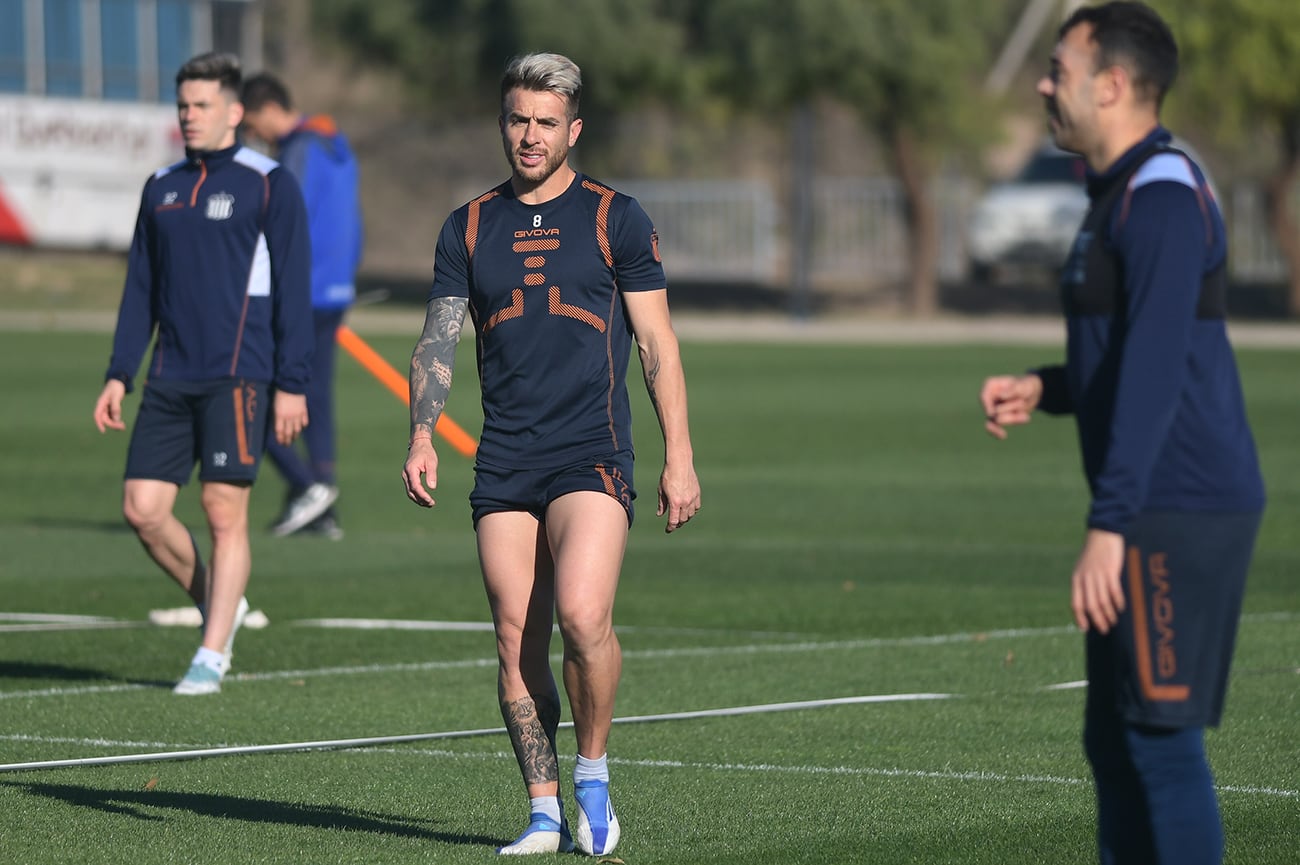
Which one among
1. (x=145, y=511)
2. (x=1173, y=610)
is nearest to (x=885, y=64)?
(x=145, y=511)

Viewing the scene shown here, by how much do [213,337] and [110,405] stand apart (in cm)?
48

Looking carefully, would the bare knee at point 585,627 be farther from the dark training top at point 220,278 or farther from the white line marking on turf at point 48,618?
the white line marking on turf at point 48,618

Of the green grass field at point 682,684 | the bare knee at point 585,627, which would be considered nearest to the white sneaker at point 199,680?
the green grass field at point 682,684

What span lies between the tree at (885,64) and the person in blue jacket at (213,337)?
3113 centimetres

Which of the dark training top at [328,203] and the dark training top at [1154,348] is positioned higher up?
the dark training top at [1154,348]

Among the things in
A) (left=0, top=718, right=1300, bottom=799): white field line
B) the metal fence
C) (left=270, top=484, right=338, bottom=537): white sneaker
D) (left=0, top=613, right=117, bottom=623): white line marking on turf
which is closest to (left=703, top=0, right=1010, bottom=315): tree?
the metal fence

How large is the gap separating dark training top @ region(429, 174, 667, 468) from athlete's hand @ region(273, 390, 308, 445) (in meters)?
2.75

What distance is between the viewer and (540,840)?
5.91 m

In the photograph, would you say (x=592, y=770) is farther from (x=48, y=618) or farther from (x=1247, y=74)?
(x=1247, y=74)

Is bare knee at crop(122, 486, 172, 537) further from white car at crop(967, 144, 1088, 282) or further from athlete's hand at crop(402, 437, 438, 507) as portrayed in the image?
white car at crop(967, 144, 1088, 282)

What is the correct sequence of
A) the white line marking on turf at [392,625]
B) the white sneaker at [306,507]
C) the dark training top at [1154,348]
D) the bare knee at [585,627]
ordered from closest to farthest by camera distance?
the dark training top at [1154,348] < the bare knee at [585,627] < the white line marking on turf at [392,625] < the white sneaker at [306,507]

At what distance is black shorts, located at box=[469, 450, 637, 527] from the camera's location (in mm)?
5883

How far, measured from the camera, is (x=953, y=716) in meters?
8.05

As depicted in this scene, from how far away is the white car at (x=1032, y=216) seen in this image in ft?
134
